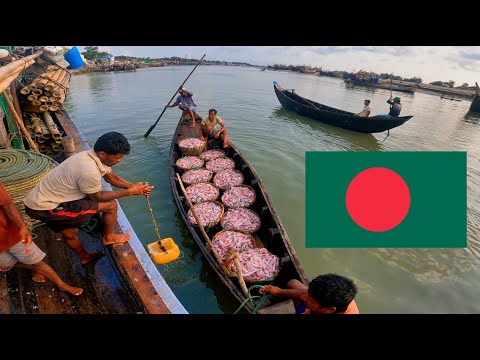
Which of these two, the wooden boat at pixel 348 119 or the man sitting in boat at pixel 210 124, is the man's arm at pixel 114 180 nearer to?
the man sitting in boat at pixel 210 124

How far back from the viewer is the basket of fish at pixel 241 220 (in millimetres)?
5324

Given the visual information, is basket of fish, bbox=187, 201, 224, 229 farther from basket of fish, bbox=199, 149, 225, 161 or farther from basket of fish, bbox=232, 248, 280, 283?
basket of fish, bbox=199, 149, 225, 161

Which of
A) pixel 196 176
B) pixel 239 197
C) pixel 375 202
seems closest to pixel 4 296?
pixel 239 197

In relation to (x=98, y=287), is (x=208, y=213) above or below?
below

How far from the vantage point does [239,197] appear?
6.16m

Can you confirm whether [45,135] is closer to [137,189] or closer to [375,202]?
[137,189]

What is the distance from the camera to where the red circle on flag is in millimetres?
5422

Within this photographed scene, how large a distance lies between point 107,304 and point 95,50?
60.4 m

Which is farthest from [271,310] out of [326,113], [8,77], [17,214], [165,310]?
[326,113]

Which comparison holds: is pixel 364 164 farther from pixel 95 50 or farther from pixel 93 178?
pixel 95 50

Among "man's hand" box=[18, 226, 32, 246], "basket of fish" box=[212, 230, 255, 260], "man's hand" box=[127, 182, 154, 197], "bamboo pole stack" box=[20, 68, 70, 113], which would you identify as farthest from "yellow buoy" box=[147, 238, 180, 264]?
"bamboo pole stack" box=[20, 68, 70, 113]

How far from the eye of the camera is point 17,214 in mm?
2689

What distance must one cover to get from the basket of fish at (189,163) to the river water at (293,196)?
101 centimetres

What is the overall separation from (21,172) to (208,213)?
3297 mm
